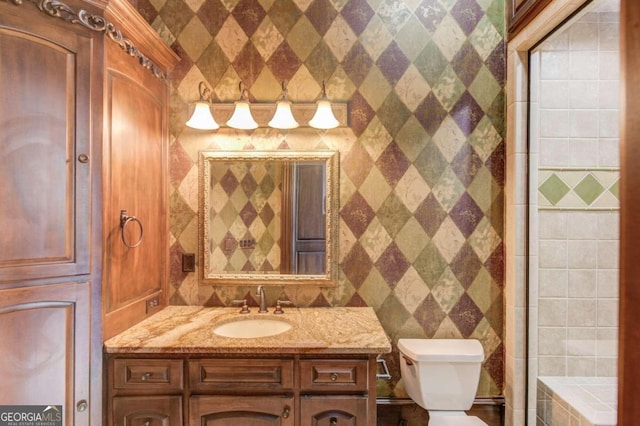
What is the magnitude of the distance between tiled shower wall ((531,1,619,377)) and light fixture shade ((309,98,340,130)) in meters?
1.15

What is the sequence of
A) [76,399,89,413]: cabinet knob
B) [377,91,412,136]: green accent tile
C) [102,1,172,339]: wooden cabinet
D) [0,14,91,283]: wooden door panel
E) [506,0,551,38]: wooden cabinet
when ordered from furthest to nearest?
[377,91,412,136]: green accent tile, [506,0,551,38]: wooden cabinet, [102,1,172,339]: wooden cabinet, [76,399,89,413]: cabinet knob, [0,14,91,283]: wooden door panel

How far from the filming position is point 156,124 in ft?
6.50

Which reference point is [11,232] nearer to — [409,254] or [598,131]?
[409,254]

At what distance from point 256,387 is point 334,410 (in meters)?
0.37

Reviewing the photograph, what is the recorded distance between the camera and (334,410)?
5.05 feet

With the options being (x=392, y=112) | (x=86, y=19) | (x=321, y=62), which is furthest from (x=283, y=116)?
(x=86, y=19)

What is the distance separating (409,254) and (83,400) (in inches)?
70.2

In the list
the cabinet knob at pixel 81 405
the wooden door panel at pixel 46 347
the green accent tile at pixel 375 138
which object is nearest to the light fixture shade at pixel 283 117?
the green accent tile at pixel 375 138

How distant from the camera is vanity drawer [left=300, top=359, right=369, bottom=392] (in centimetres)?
154

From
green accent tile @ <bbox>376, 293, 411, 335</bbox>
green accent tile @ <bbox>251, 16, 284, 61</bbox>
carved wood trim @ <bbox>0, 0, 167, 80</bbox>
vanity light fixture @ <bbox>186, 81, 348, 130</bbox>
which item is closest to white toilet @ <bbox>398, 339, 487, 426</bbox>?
green accent tile @ <bbox>376, 293, 411, 335</bbox>

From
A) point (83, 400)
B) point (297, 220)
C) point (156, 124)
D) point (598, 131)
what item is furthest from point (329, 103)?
point (83, 400)

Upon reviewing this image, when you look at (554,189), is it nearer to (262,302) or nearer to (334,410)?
(334,410)

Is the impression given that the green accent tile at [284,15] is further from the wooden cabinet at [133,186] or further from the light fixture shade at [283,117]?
the wooden cabinet at [133,186]

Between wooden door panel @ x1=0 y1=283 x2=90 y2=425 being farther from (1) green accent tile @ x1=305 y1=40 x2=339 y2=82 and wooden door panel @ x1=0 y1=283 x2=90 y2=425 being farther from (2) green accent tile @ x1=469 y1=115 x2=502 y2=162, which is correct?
(2) green accent tile @ x1=469 y1=115 x2=502 y2=162
